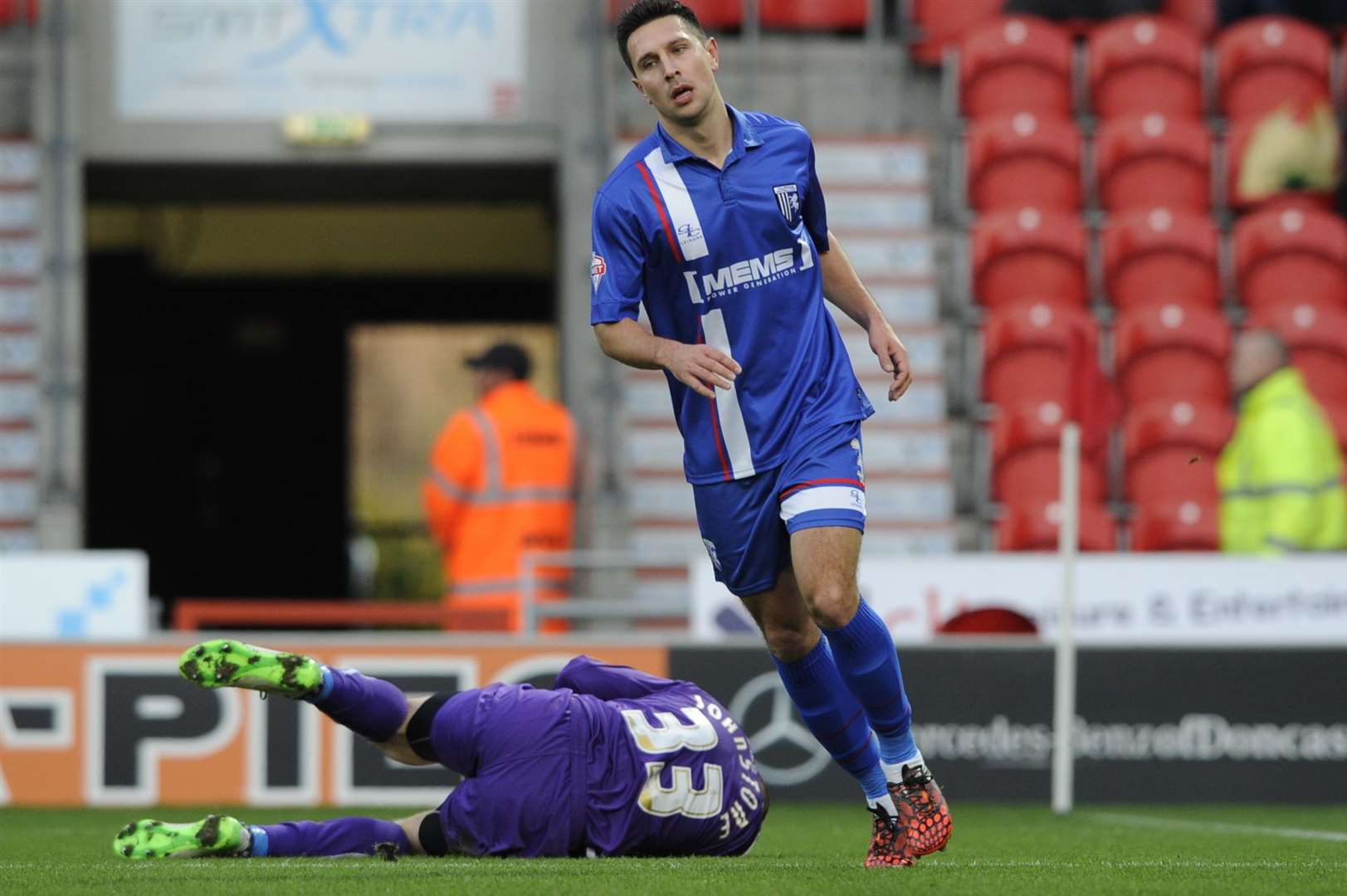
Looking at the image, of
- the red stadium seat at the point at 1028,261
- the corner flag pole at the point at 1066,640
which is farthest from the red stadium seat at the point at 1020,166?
the corner flag pole at the point at 1066,640

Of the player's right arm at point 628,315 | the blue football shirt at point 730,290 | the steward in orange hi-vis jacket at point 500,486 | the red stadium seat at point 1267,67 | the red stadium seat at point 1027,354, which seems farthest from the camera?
the red stadium seat at point 1267,67

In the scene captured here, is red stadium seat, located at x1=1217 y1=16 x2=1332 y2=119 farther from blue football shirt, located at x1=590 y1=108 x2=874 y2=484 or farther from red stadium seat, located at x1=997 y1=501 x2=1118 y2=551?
blue football shirt, located at x1=590 y1=108 x2=874 y2=484

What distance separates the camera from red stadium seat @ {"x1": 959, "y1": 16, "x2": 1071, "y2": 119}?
503 inches

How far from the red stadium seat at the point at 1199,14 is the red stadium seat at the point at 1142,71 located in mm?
510

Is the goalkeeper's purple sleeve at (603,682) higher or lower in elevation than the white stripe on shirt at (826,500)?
lower

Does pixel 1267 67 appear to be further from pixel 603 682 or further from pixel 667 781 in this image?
pixel 667 781

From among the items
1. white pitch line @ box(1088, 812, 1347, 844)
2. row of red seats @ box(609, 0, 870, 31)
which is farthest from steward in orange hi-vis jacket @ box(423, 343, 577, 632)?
row of red seats @ box(609, 0, 870, 31)

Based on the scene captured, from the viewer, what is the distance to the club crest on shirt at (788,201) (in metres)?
4.99

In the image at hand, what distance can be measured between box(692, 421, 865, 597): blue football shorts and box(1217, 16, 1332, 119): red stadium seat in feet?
29.0

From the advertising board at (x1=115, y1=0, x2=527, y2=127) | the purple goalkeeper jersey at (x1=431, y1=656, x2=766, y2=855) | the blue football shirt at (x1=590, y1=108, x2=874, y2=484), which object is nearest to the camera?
the blue football shirt at (x1=590, y1=108, x2=874, y2=484)

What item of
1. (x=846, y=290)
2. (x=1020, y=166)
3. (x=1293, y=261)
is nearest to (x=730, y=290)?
(x=846, y=290)

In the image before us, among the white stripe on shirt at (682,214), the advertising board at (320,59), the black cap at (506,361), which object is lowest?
the black cap at (506,361)

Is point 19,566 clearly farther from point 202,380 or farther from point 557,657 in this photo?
point 202,380

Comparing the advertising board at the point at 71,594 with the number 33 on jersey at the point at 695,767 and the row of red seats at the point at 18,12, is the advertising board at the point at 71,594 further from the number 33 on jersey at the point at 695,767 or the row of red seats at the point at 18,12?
the number 33 on jersey at the point at 695,767
